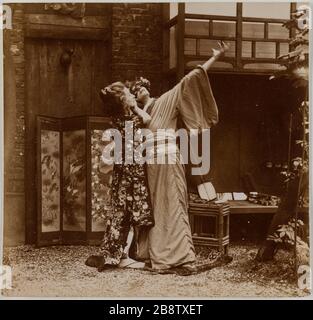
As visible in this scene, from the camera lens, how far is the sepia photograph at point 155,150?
15.6 ft

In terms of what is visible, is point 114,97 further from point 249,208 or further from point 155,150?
point 249,208

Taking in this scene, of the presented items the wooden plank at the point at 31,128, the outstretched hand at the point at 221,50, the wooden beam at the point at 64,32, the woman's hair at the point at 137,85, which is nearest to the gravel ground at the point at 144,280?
the wooden plank at the point at 31,128

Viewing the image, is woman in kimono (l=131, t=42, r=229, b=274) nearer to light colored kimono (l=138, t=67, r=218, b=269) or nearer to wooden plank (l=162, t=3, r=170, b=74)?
light colored kimono (l=138, t=67, r=218, b=269)

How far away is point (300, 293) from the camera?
4.59 m

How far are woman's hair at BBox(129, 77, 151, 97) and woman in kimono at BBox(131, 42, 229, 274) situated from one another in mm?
234

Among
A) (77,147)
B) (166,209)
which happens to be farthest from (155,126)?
(77,147)

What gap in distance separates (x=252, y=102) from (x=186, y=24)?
963mm

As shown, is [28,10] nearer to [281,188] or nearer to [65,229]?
[65,229]

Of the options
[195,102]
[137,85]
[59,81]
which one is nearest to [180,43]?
[137,85]

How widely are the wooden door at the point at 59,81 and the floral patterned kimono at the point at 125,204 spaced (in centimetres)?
83

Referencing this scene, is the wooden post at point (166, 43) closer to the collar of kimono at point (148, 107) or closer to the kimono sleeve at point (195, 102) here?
the collar of kimono at point (148, 107)

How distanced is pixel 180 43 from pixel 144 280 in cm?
203
